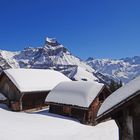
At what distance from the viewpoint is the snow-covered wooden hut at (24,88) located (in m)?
37.2

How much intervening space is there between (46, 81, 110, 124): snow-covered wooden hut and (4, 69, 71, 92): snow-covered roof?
16.4 ft

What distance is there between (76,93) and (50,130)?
887 centimetres

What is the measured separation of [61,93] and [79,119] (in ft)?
15.2

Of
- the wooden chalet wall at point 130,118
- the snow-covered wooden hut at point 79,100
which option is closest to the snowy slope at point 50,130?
the snow-covered wooden hut at point 79,100

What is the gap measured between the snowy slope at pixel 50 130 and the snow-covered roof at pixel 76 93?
2.49m

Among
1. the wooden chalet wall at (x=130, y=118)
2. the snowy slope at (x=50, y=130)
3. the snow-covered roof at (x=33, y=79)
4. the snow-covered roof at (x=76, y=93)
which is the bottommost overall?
the snowy slope at (x=50, y=130)

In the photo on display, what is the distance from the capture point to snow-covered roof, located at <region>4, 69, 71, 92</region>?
38.6 m

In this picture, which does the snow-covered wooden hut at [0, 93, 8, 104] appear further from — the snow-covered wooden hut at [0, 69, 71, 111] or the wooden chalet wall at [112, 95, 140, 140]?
the wooden chalet wall at [112, 95, 140, 140]

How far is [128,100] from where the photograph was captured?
909 centimetres

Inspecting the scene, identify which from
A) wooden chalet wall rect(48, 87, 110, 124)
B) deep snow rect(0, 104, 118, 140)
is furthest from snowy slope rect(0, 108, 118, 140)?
wooden chalet wall rect(48, 87, 110, 124)

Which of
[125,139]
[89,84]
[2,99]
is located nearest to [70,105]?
[89,84]

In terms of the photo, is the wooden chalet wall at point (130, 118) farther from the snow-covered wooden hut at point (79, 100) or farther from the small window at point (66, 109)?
the small window at point (66, 109)

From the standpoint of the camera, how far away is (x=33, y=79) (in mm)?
42531

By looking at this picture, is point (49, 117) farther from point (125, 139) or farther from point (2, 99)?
point (125, 139)
